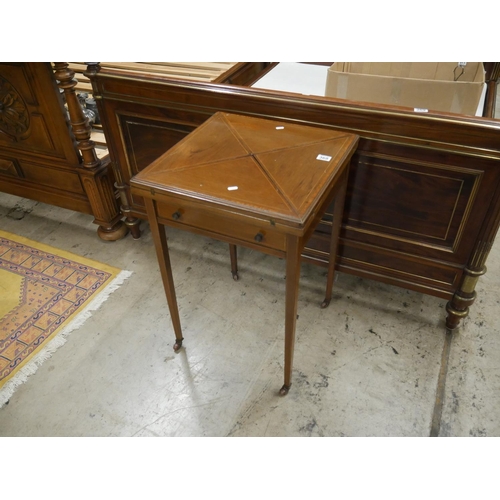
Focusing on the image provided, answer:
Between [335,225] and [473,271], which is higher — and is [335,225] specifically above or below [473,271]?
above

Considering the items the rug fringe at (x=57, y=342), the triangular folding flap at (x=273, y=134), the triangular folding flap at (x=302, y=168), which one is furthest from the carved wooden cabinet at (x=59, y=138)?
the triangular folding flap at (x=302, y=168)

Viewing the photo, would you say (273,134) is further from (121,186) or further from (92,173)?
(92,173)

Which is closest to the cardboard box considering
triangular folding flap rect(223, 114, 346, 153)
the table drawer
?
triangular folding flap rect(223, 114, 346, 153)

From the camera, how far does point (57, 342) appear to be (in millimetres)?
1774

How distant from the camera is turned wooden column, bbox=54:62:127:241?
1861mm

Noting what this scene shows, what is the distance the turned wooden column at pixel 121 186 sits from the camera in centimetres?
176

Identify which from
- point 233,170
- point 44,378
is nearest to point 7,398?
point 44,378

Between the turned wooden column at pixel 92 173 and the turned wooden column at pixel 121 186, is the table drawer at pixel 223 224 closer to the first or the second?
the turned wooden column at pixel 121 186

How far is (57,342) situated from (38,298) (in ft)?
1.00

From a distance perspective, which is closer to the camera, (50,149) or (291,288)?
(291,288)

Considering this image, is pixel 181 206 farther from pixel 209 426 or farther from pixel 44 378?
pixel 44 378

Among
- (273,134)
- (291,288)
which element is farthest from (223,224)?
(273,134)

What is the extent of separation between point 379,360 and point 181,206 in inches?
40.5

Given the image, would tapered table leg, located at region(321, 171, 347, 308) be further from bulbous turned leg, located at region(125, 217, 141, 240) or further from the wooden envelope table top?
bulbous turned leg, located at region(125, 217, 141, 240)
